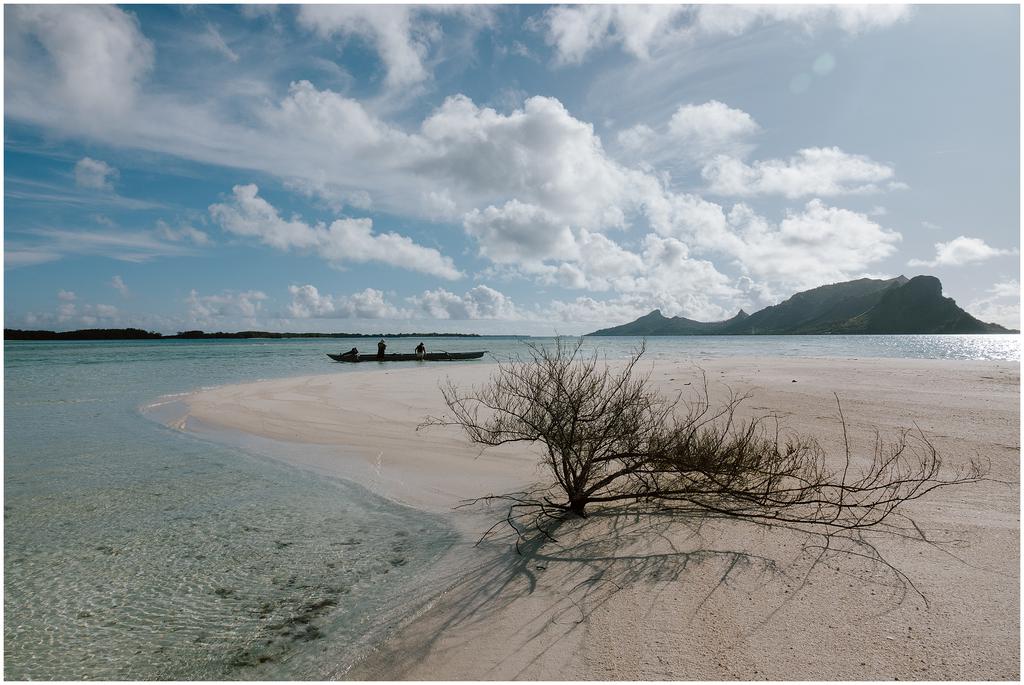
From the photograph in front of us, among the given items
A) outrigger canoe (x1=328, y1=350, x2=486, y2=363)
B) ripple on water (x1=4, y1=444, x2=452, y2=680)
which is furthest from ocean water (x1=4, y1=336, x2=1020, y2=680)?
outrigger canoe (x1=328, y1=350, x2=486, y2=363)

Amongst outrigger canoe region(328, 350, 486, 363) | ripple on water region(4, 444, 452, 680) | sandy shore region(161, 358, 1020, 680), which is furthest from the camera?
outrigger canoe region(328, 350, 486, 363)

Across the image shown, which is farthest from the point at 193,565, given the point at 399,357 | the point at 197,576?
the point at 399,357

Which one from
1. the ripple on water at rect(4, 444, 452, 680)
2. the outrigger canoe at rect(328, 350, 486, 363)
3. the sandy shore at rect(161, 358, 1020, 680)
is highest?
the outrigger canoe at rect(328, 350, 486, 363)

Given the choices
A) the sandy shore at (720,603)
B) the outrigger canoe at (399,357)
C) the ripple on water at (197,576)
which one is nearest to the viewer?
the sandy shore at (720,603)

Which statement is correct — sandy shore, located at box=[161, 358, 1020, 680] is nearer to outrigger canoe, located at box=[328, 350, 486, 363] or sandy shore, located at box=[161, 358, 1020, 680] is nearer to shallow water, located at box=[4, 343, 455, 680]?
shallow water, located at box=[4, 343, 455, 680]

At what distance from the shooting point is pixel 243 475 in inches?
401

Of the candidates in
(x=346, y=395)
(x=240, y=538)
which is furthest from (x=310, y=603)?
(x=346, y=395)

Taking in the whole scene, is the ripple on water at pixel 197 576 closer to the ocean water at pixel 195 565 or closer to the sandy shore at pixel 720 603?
the ocean water at pixel 195 565

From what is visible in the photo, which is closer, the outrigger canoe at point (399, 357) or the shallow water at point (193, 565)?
the shallow water at point (193, 565)

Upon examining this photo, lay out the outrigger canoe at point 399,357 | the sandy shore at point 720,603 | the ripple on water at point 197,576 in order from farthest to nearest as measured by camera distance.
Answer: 1. the outrigger canoe at point 399,357
2. the ripple on water at point 197,576
3. the sandy shore at point 720,603

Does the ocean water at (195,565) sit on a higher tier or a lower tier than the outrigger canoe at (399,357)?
lower

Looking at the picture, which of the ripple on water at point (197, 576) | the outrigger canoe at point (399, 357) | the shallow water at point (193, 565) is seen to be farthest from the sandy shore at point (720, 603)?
the outrigger canoe at point (399, 357)

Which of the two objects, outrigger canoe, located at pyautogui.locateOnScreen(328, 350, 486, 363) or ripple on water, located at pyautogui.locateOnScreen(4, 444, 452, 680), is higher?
outrigger canoe, located at pyautogui.locateOnScreen(328, 350, 486, 363)

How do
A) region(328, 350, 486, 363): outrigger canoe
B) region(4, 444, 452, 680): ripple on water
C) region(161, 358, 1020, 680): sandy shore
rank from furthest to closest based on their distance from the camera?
1. region(328, 350, 486, 363): outrigger canoe
2. region(4, 444, 452, 680): ripple on water
3. region(161, 358, 1020, 680): sandy shore
